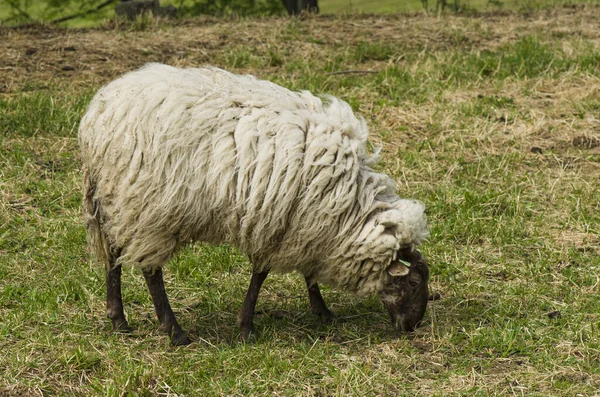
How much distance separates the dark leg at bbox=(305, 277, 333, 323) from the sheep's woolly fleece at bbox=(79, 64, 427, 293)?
0.42 m

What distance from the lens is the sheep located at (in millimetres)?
4617

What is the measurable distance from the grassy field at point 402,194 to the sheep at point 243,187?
408 mm

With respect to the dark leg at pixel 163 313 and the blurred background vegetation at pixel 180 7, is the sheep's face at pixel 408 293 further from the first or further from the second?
the blurred background vegetation at pixel 180 7

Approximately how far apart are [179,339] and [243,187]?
99cm

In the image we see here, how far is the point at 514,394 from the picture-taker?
4.38 meters

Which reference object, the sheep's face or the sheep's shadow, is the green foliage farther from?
the sheep's face

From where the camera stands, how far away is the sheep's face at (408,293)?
4992 millimetres

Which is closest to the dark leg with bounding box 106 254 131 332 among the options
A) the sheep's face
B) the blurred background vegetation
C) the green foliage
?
the sheep's face

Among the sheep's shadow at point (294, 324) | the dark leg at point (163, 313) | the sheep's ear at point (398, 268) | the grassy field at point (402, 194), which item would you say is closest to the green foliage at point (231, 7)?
the grassy field at point (402, 194)

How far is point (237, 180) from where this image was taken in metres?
Result: 4.62

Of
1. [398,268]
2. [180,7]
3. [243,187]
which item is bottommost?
[398,268]

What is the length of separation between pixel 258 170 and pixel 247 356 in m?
0.97

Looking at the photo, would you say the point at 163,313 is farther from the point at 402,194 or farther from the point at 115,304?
the point at 402,194

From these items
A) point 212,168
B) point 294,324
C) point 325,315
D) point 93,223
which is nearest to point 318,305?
point 325,315
